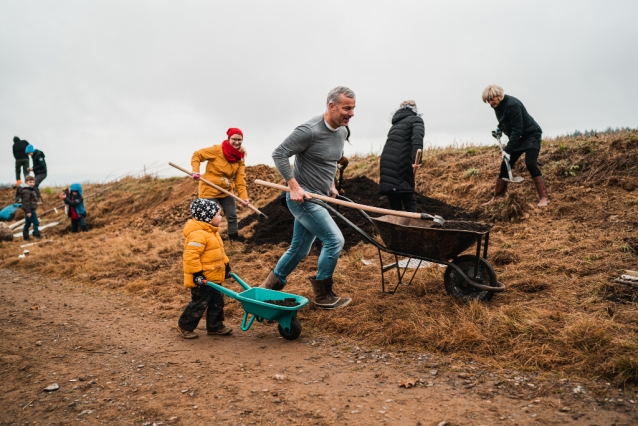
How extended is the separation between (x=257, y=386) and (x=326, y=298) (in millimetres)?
1515

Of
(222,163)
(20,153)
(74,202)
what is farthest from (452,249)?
(20,153)

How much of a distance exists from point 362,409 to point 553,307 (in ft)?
6.82

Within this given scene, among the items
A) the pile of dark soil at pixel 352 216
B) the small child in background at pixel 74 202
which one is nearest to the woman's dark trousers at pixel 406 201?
the pile of dark soil at pixel 352 216

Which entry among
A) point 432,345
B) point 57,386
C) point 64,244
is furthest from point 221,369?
point 64,244

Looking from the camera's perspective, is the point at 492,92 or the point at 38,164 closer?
the point at 492,92

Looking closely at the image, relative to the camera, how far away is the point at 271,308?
3941 mm

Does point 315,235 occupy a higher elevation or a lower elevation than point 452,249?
higher

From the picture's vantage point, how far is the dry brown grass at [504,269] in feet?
11.5

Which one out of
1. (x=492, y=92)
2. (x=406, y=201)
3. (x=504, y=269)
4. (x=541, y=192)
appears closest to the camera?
(x=504, y=269)

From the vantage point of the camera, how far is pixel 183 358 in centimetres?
395

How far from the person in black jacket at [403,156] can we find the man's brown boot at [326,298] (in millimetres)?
1586

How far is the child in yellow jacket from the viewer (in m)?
4.19

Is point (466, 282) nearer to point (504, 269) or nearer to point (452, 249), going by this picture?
point (452, 249)

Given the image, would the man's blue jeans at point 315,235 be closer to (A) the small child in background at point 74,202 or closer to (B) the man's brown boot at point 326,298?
(B) the man's brown boot at point 326,298
